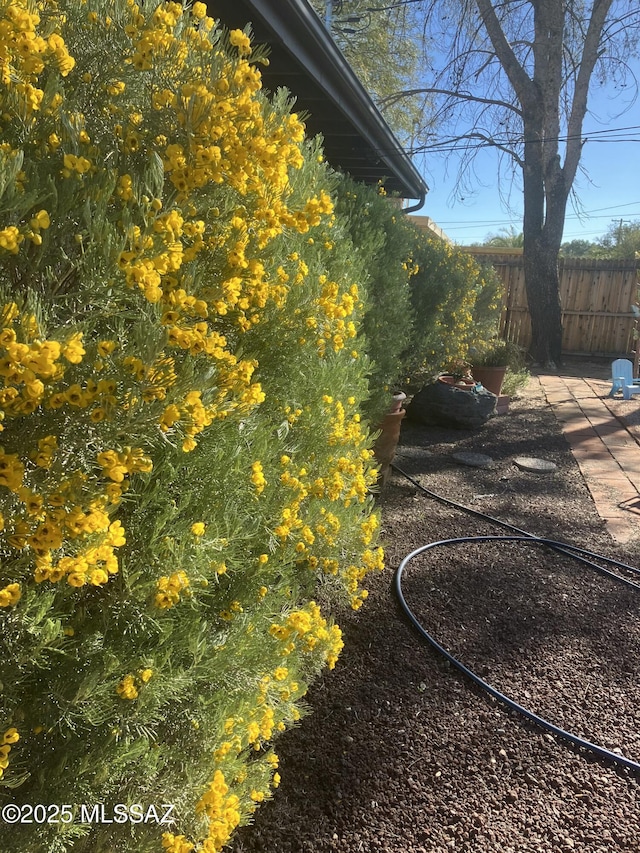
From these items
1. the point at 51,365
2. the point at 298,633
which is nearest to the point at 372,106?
the point at 298,633

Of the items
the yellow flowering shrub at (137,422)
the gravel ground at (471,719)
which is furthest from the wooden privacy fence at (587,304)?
the yellow flowering shrub at (137,422)

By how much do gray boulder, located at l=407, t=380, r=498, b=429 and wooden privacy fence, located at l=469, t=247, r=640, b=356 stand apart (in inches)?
285

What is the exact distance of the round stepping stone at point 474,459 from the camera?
591 centimetres

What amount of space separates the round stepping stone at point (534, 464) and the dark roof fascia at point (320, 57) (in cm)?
337

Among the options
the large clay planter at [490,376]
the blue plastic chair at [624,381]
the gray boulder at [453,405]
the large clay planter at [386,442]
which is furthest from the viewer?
the blue plastic chair at [624,381]

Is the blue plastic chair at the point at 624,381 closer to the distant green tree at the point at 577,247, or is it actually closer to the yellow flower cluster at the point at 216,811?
the yellow flower cluster at the point at 216,811

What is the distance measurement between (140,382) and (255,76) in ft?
2.68

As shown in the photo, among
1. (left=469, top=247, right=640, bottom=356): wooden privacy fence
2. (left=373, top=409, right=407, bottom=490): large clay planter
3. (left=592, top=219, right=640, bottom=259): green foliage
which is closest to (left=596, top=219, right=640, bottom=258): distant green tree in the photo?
(left=592, top=219, right=640, bottom=259): green foliage

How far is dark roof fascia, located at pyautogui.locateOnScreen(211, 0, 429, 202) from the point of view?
2967 mm

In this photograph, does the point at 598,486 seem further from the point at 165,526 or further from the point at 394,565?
the point at 165,526

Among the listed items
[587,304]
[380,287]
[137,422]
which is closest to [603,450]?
[380,287]

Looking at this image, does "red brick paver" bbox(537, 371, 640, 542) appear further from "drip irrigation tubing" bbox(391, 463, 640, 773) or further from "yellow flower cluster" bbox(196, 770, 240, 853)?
"yellow flower cluster" bbox(196, 770, 240, 853)

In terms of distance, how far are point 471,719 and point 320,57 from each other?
371cm

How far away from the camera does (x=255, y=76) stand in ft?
4.60
